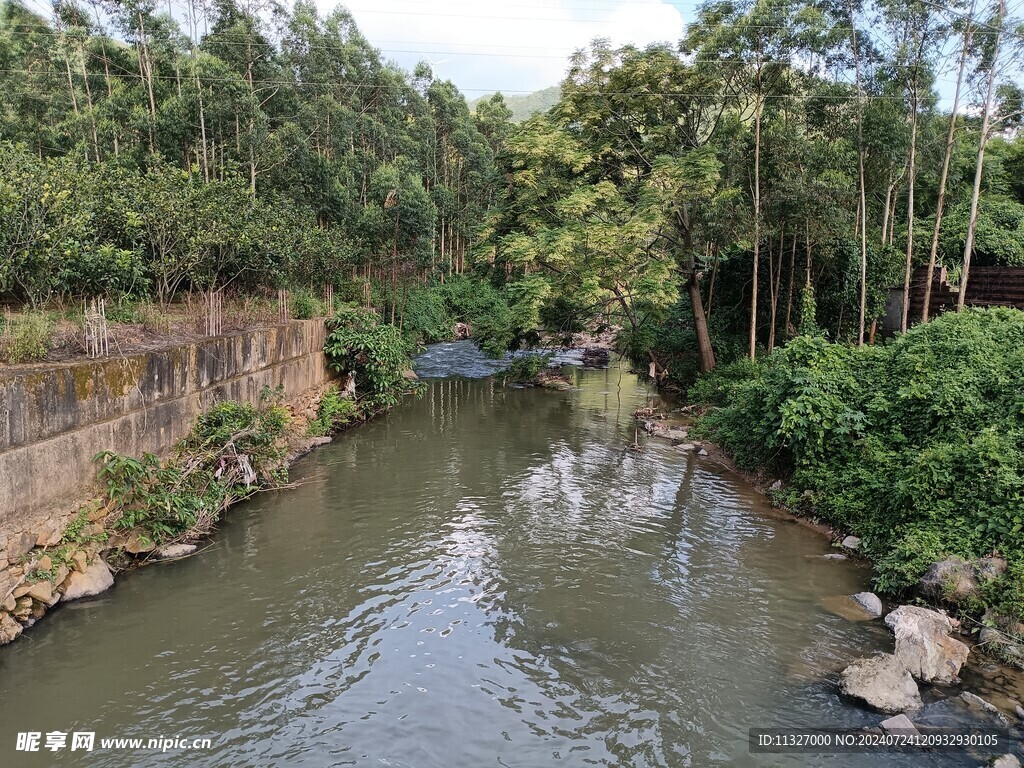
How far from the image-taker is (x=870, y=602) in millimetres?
7711

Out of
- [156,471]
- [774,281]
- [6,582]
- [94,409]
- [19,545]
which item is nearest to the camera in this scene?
[6,582]

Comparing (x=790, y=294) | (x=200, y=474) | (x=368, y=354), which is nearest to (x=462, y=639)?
(x=200, y=474)

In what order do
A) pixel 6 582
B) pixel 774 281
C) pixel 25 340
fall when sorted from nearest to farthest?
pixel 6 582
pixel 25 340
pixel 774 281

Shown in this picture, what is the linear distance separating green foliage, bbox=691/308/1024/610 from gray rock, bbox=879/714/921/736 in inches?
106

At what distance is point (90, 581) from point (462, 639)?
4.41m

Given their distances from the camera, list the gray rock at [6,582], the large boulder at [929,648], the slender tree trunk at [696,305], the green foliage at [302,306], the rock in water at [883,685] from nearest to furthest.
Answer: the rock in water at [883,685], the large boulder at [929,648], the gray rock at [6,582], the green foliage at [302,306], the slender tree trunk at [696,305]

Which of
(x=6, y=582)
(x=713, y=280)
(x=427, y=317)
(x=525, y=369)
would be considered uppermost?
(x=713, y=280)

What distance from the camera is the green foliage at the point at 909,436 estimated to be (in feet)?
25.9

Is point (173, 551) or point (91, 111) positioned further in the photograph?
point (91, 111)

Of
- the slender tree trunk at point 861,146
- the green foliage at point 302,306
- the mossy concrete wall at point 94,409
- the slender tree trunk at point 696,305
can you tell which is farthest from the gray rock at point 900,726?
the green foliage at point 302,306

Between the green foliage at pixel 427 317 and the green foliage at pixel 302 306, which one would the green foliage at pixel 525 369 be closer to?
the green foliage at pixel 302 306

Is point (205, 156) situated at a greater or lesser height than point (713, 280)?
greater

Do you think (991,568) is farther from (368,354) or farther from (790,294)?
(368,354)

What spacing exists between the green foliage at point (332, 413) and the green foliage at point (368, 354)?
576mm
